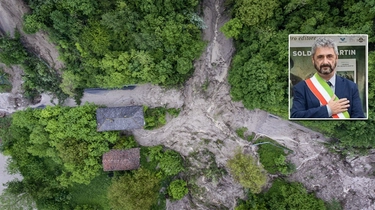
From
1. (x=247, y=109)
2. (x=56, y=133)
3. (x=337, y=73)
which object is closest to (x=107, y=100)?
(x=56, y=133)

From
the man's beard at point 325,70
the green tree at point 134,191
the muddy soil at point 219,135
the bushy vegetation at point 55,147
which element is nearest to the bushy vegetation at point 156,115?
the muddy soil at point 219,135

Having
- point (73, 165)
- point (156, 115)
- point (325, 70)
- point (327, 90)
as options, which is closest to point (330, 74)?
point (325, 70)

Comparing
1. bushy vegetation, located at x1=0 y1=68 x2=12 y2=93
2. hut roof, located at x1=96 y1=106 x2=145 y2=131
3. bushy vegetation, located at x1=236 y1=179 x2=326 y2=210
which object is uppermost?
bushy vegetation, located at x1=0 y1=68 x2=12 y2=93

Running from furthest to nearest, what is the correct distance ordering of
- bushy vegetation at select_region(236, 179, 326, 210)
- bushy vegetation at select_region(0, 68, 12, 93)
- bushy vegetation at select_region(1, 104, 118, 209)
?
bushy vegetation at select_region(0, 68, 12, 93), bushy vegetation at select_region(1, 104, 118, 209), bushy vegetation at select_region(236, 179, 326, 210)

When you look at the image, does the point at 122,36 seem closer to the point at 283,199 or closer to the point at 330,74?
the point at 330,74

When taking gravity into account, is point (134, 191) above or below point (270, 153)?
below

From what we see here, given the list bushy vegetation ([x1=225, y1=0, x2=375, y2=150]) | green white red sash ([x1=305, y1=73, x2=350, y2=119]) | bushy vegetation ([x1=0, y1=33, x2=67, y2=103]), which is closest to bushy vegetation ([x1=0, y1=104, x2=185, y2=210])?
bushy vegetation ([x1=0, y1=33, x2=67, y2=103])

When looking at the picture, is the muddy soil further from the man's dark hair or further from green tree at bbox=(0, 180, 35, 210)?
green tree at bbox=(0, 180, 35, 210)
